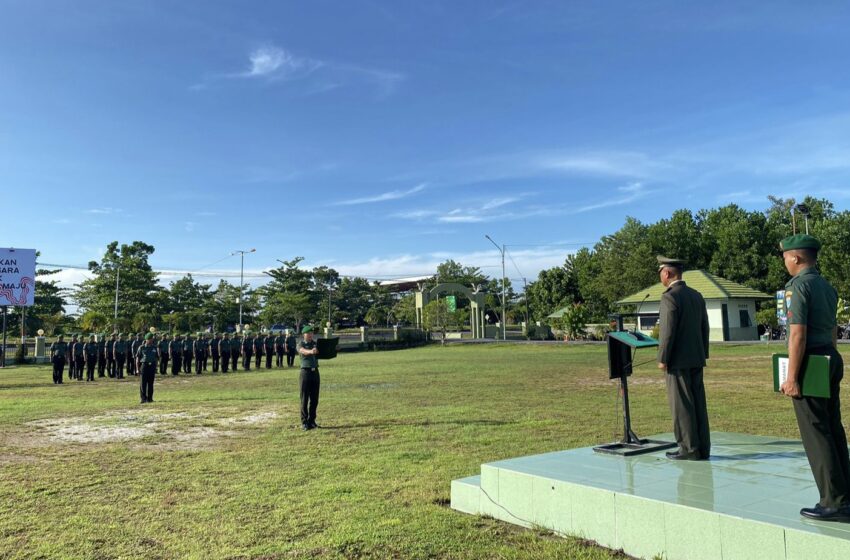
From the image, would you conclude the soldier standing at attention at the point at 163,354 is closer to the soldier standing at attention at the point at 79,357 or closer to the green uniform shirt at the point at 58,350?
the soldier standing at attention at the point at 79,357

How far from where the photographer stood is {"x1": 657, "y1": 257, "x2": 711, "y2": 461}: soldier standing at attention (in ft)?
18.5

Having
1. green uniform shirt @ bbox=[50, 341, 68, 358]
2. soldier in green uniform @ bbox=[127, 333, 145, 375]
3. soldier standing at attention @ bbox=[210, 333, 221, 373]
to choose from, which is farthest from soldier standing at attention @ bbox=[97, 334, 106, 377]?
soldier standing at attention @ bbox=[210, 333, 221, 373]

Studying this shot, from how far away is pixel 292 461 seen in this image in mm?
7867

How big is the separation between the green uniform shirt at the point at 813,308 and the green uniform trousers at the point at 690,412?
1740 millimetres

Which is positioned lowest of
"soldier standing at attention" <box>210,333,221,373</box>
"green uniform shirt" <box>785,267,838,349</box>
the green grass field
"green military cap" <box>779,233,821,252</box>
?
the green grass field

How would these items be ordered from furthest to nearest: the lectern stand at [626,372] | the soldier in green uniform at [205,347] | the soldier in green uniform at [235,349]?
the soldier in green uniform at [235,349]
the soldier in green uniform at [205,347]
the lectern stand at [626,372]

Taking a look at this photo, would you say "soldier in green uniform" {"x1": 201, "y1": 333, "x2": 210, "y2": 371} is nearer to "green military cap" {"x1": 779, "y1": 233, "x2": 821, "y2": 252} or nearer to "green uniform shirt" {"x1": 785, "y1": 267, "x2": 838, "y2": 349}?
"green military cap" {"x1": 779, "y1": 233, "x2": 821, "y2": 252}

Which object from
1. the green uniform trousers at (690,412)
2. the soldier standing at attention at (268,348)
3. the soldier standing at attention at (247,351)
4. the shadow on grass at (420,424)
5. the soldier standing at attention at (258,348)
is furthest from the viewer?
the soldier standing at attention at (268,348)

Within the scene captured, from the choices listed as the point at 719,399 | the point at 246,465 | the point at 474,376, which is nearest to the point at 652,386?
the point at 719,399

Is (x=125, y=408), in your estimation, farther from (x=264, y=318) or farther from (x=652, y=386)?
(x=264, y=318)

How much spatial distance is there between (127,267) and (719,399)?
4991cm

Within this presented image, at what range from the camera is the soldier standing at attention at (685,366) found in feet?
18.5

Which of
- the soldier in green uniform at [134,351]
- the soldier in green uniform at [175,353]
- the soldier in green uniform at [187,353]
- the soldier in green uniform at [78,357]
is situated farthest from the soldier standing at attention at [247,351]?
the soldier in green uniform at [78,357]

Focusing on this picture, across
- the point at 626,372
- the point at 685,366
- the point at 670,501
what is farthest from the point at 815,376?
the point at 626,372
